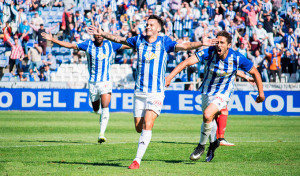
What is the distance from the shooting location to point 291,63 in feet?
77.8

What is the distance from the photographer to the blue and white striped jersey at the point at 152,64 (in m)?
7.93

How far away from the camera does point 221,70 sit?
843 cm

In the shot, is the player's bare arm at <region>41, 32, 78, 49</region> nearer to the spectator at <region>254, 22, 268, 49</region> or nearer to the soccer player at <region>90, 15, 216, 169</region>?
the soccer player at <region>90, 15, 216, 169</region>

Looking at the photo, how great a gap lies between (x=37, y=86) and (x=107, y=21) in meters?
5.87

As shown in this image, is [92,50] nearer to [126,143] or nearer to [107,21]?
[126,143]

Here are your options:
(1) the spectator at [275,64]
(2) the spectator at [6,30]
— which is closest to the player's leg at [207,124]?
(1) the spectator at [275,64]

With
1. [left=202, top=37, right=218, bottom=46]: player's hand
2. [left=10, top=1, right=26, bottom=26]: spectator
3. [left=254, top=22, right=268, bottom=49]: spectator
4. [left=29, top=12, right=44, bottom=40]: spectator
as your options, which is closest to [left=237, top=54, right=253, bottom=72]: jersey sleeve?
[left=202, top=37, right=218, bottom=46]: player's hand

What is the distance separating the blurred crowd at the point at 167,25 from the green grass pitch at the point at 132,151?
8.20 meters

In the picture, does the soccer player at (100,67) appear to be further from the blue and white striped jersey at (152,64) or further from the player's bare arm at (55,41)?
the blue and white striped jersey at (152,64)

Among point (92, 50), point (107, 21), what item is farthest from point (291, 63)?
point (92, 50)

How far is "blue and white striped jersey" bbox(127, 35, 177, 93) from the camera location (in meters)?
7.93

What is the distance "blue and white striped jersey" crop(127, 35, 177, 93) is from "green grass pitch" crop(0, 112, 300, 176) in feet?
4.27

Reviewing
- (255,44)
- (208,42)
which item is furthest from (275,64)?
(208,42)

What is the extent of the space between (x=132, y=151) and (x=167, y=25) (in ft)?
55.7
